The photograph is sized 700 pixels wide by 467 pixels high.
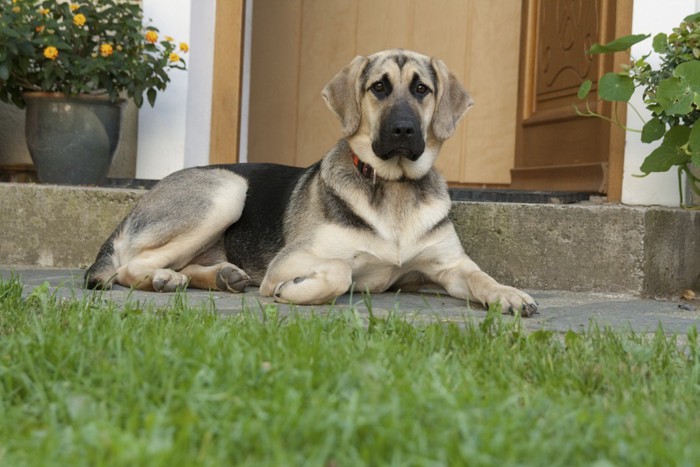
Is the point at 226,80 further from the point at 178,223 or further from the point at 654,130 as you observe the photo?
the point at 654,130

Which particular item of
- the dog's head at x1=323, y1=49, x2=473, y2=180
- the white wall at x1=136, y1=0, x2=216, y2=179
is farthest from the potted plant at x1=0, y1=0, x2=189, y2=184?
the dog's head at x1=323, y1=49, x2=473, y2=180

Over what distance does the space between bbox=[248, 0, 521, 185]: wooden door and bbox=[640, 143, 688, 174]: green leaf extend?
1.95 meters

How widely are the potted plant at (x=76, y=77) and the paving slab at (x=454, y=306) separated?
92 centimetres

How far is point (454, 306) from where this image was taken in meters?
3.97

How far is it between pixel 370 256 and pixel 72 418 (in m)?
2.27

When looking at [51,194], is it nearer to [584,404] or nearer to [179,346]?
[179,346]

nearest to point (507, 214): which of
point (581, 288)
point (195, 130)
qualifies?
point (581, 288)

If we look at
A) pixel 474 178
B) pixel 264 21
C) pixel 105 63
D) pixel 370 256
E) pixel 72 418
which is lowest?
pixel 72 418

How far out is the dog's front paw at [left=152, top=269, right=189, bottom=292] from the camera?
163 inches

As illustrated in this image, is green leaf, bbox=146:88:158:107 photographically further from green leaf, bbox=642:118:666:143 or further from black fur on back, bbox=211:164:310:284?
green leaf, bbox=642:118:666:143

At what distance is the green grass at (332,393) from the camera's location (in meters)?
1.79

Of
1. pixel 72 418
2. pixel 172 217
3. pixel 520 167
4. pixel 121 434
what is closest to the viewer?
pixel 121 434

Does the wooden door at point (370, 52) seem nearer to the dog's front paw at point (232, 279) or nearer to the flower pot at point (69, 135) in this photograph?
the flower pot at point (69, 135)

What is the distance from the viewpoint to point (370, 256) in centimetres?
411
